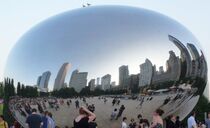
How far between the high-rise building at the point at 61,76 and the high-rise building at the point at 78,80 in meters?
0.25

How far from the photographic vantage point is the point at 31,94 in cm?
1509

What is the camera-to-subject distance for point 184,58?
15727mm

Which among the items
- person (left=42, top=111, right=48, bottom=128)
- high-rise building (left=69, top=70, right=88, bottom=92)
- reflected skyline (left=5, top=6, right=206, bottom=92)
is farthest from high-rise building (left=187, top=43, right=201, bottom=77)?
person (left=42, top=111, right=48, bottom=128)

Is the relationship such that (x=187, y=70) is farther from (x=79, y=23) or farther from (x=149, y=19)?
(x=79, y=23)

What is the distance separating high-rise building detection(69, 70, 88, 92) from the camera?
14.2m

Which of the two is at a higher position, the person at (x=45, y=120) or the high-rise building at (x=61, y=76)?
the high-rise building at (x=61, y=76)

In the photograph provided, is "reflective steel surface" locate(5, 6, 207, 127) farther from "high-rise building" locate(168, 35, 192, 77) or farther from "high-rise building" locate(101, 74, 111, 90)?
"high-rise building" locate(101, 74, 111, 90)

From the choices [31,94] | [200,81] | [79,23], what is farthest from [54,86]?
[200,81]

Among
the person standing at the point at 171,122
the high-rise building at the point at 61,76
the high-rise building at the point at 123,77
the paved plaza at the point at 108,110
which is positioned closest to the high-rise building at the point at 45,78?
the high-rise building at the point at 61,76

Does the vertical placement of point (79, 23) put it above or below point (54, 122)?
above

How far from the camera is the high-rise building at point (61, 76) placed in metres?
14.3

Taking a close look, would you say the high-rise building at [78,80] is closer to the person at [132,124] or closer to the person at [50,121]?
the person at [50,121]

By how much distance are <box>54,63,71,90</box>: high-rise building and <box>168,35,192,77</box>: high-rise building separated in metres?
3.39

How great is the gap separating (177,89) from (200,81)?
4.92 ft
